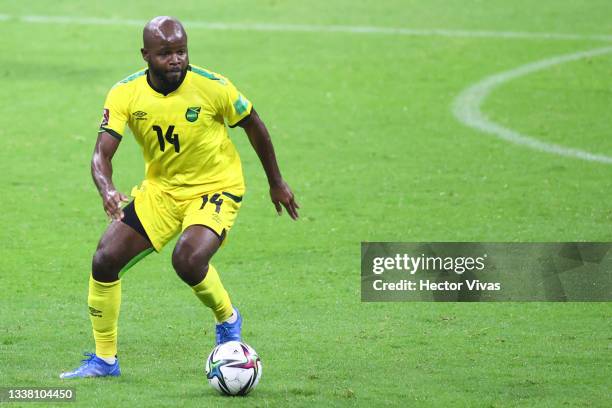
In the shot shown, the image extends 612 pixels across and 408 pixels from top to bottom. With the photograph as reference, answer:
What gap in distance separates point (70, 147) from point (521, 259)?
7761 mm

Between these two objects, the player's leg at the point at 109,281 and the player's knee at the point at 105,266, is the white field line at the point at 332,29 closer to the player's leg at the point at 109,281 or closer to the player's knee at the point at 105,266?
the player's leg at the point at 109,281

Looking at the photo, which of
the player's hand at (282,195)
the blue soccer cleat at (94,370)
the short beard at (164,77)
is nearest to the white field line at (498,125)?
the player's hand at (282,195)

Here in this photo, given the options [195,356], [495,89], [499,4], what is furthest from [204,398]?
[499,4]

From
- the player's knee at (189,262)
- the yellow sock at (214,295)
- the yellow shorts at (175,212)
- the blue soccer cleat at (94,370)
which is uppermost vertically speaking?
the yellow shorts at (175,212)

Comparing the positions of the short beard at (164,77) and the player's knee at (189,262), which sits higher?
the short beard at (164,77)

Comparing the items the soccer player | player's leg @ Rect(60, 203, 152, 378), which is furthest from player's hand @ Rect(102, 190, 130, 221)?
player's leg @ Rect(60, 203, 152, 378)

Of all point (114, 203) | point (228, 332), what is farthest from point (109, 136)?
point (228, 332)

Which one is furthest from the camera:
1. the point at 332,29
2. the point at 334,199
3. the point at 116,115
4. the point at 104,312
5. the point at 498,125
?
the point at 332,29

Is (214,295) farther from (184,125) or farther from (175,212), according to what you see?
(184,125)

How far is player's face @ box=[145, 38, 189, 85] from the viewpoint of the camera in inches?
348

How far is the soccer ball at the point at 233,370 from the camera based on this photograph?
8578 millimetres

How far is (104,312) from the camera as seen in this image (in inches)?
360

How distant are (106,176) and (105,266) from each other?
2.04 ft

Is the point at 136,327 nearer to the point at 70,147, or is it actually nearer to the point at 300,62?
the point at 70,147
